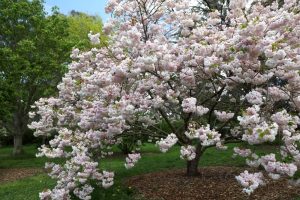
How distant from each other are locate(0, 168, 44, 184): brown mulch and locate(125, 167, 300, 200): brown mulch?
6.14m

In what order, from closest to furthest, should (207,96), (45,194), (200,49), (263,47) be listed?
(263,47) < (200,49) < (45,194) < (207,96)

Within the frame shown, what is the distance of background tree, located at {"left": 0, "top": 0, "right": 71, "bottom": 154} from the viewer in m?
20.8

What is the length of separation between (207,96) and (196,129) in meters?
2.97

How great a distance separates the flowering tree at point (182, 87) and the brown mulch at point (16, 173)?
6.07 metres

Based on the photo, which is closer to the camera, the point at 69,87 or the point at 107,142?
the point at 107,142

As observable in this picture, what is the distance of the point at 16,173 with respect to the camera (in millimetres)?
17469

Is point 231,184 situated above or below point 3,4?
below

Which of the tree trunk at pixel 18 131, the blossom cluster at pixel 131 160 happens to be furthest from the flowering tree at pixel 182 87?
the tree trunk at pixel 18 131

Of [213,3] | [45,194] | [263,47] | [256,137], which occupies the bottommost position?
[45,194]

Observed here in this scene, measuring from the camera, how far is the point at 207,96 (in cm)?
1062

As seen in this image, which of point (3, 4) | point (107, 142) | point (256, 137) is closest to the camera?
point (256, 137)

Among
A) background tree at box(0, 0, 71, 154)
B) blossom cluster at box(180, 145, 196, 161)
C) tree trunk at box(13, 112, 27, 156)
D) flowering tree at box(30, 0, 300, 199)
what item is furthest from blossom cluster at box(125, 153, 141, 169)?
tree trunk at box(13, 112, 27, 156)

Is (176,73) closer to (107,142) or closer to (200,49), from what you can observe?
(200,49)


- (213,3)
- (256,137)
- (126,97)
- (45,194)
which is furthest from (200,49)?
(213,3)
